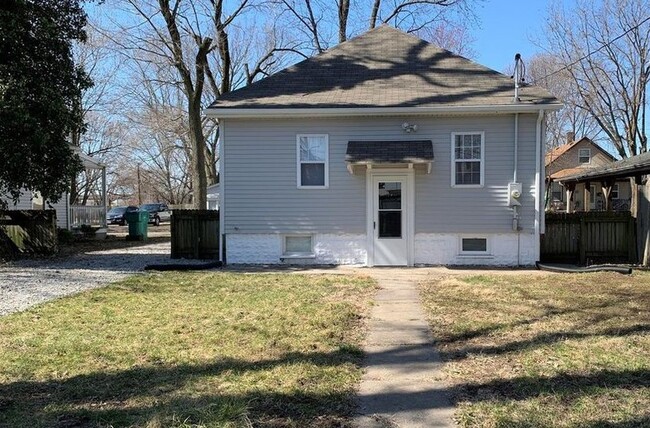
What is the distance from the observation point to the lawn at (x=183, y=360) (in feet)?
11.7

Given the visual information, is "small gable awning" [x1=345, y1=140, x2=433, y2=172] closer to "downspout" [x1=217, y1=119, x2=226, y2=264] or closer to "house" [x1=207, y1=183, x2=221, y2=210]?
"downspout" [x1=217, y1=119, x2=226, y2=264]

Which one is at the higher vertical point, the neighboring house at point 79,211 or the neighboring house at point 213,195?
the neighboring house at point 213,195

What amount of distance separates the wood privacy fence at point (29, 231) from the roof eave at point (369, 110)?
5.71 metres

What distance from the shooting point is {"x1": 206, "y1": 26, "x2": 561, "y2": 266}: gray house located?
Result: 448 inches

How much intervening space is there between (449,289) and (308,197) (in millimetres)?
4338

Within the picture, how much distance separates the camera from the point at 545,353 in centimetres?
484

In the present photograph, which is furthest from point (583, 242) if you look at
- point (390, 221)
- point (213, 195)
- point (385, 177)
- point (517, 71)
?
point (213, 195)

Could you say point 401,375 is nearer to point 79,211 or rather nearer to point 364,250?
point 364,250

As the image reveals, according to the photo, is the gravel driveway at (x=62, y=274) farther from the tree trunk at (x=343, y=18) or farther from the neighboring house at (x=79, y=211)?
the tree trunk at (x=343, y=18)

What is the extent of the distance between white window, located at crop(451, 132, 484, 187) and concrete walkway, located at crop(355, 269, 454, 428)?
4.91 m

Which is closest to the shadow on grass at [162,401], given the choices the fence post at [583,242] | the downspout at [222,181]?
the downspout at [222,181]

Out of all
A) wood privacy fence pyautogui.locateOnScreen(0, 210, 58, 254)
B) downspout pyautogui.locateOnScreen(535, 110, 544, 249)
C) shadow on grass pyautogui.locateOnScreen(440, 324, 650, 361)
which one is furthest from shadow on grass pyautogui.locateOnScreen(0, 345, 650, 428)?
wood privacy fence pyautogui.locateOnScreen(0, 210, 58, 254)

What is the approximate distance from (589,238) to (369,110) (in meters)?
5.98

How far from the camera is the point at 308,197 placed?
1175 cm
